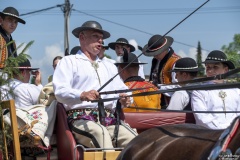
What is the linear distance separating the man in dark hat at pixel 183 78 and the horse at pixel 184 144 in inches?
68.5

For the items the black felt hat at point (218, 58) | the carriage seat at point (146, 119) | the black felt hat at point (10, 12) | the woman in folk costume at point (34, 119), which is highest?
the black felt hat at point (10, 12)

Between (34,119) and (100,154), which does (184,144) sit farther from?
(34,119)

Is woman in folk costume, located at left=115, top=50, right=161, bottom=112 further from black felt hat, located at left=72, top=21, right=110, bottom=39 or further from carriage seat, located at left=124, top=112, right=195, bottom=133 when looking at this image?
black felt hat, located at left=72, top=21, right=110, bottom=39

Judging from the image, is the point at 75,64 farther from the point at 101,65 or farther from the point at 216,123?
the point at 216,123

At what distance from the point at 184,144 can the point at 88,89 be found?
1.59 metres

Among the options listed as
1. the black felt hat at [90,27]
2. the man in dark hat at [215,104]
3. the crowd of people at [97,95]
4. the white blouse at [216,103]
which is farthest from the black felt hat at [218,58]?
the black felt hat at [90,27]

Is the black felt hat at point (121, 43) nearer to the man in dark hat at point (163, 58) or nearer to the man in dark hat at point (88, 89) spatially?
the man in dark hat at point (163, 58)

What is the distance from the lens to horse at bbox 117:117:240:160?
3.06 metres

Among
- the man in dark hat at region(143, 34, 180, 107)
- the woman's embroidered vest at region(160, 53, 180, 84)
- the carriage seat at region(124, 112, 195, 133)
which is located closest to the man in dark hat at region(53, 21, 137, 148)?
the carriage seat at region(124, 112, 195, 133)

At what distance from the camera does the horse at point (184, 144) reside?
306 cm

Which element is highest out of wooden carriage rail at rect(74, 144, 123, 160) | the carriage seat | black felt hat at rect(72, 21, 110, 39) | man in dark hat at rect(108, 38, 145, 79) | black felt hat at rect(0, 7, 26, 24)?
black felt hat at rect(0, 7, 26, 24)

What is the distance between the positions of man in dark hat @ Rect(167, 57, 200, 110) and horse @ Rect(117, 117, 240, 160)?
1.74 m

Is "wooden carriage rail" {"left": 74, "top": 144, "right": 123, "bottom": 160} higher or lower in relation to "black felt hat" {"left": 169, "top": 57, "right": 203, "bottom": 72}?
lower

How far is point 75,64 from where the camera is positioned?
493cm
